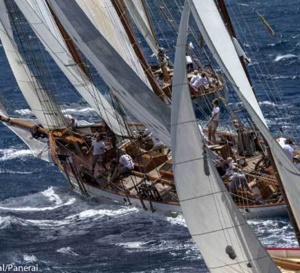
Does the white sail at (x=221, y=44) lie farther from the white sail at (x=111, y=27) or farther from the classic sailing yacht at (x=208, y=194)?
the white sail at (x=111, y=27)

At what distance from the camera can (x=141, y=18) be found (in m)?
60.3

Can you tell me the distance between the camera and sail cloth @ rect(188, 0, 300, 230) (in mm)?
32781

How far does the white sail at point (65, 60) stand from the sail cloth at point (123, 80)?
492 inches

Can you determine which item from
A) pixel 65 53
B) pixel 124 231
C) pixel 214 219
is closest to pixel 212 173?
pixel 214 219

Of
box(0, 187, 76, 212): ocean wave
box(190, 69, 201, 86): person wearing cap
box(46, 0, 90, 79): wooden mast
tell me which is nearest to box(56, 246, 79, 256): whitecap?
box(0, 187, 76, 212): ocean wave

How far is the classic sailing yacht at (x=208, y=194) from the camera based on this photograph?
107 ft

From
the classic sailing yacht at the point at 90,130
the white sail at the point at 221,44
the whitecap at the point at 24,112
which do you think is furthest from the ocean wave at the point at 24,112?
the white sail at the point at 221,44

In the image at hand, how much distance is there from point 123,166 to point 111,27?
6.00 metres

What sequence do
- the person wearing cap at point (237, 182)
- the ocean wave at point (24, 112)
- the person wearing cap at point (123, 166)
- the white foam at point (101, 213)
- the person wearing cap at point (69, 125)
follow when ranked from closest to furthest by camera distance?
the person wearing cap at point (237, 182) < the white foam at point (101, 213) < the person wearing cap at point (123, 166) < the person wearing cap at point (69, 125) < the ocean wave at point (24, 112)

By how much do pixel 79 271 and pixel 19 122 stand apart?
1375cm

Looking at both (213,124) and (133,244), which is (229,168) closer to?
(213,124)

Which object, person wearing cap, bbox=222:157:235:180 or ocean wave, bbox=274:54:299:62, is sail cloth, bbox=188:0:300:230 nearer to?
person wearing cap, bbox=222:157:235:180

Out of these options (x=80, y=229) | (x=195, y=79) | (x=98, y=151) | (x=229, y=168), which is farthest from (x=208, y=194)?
(x=195, y=79)

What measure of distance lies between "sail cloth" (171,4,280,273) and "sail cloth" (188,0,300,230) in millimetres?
1213
